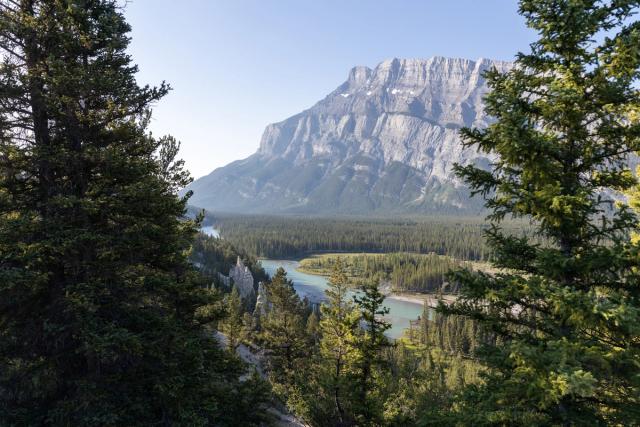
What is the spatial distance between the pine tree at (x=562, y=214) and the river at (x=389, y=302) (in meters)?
69.7

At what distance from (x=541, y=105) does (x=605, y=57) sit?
58.4 inches

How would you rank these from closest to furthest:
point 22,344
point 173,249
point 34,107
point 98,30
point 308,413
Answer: point 22,344 → point 34,107 → point 98,30 → point 173,249 → point 308,413

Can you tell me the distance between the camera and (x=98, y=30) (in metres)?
11.1

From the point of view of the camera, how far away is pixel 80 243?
9414 millimetres

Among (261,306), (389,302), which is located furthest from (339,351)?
(389,302)

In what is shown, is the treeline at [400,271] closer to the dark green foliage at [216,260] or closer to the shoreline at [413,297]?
the shoreline at [413,297]

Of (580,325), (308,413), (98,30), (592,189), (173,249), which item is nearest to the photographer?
(580,325)

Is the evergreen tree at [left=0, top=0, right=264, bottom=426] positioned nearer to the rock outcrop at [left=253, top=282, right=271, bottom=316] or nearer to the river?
the rock outcrop at [left=253, top=282, right=271, bottom=316]

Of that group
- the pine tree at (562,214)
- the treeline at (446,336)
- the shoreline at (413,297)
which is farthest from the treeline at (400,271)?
the pine tree at (562,214)

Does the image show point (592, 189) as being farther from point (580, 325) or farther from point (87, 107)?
point (87, 107)

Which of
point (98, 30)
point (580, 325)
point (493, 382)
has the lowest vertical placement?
point (493, 382)

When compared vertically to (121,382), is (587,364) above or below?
above

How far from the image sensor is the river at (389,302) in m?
95.2

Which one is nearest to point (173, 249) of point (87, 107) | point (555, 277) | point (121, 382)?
point (121, 382)
